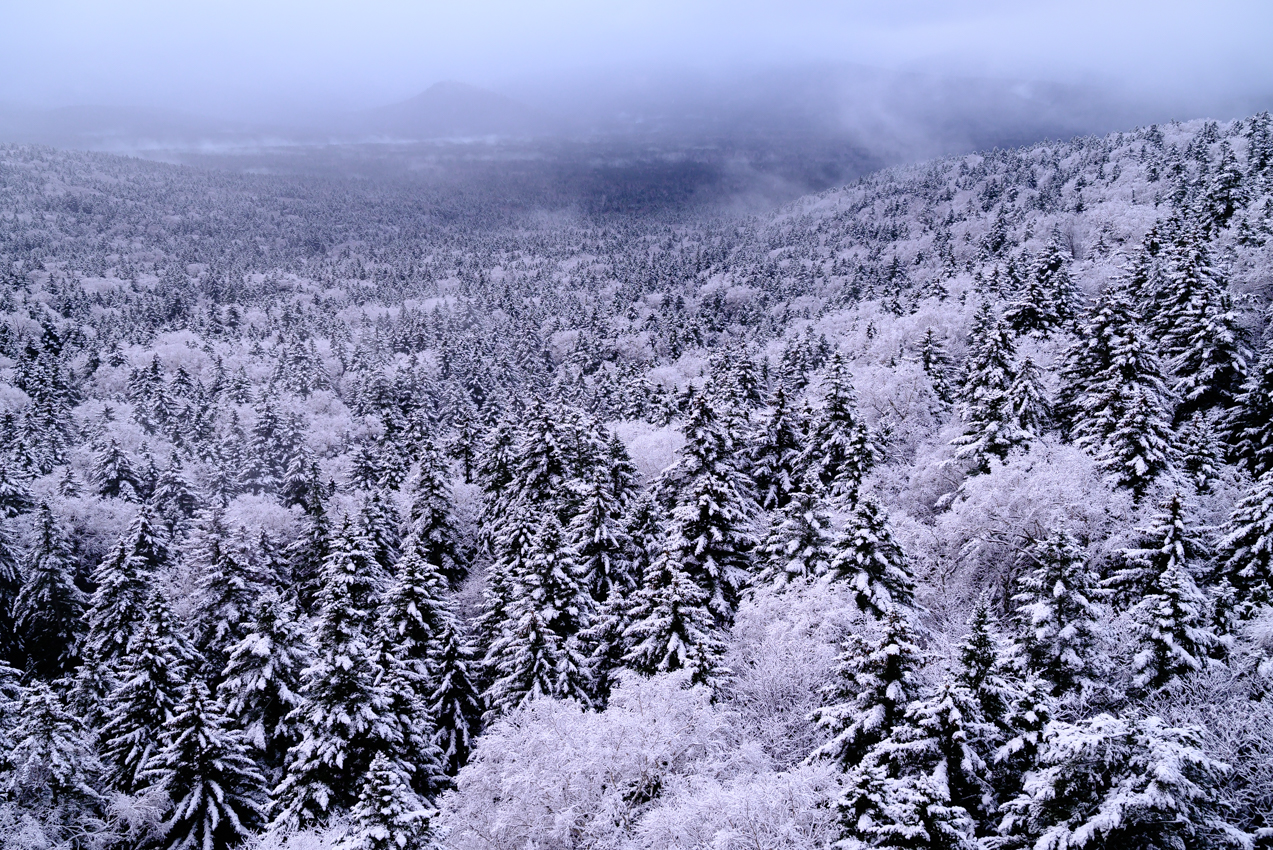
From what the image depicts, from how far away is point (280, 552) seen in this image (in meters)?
44.8

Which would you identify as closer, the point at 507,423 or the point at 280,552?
the point at 280,552

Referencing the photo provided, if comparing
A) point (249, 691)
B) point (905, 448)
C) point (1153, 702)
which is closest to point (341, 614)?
point (249, 691)

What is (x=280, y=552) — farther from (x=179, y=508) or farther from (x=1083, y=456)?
(x=1083, y=456)

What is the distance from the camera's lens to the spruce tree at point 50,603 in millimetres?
40688

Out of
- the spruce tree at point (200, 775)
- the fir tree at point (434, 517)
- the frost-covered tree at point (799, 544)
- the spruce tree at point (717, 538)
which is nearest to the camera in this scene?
the spruce tree at point (200, 775)

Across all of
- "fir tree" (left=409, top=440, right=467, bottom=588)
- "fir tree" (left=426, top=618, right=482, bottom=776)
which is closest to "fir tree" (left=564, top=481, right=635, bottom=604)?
"fir tree" (left=426, top=618, right=482, bottom=776)

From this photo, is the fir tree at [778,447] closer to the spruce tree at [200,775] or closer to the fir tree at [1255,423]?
the fir tree at [1255,423]

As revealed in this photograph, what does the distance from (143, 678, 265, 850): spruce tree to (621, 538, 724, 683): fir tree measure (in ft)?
48.5

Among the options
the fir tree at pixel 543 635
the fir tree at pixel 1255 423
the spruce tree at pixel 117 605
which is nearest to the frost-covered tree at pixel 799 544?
the fir tree at pixel 543 635

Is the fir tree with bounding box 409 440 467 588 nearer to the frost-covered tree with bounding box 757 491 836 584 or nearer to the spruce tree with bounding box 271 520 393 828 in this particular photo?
the spruce tree with bounding box 271 520 393 828

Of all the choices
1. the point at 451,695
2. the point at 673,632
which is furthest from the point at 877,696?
the point at 451,695

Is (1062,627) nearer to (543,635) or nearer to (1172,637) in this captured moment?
(1172,637)

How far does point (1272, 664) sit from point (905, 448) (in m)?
32.2

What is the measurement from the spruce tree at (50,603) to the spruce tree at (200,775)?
76.2 ft
